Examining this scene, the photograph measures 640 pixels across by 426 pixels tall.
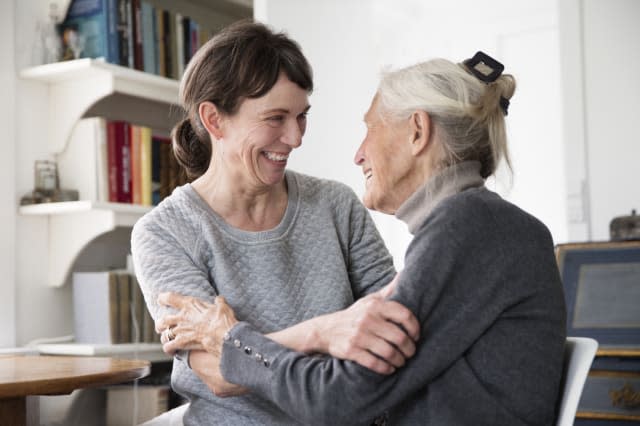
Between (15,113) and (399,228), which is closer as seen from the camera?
(15,113)

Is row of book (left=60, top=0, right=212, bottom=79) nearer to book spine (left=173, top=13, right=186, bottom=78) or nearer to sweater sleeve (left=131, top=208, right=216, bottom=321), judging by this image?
book spine (left=173, top=13, right=186, bottom=78)

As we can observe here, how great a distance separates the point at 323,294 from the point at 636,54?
2.19 m

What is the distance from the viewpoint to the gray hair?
1.36 meters

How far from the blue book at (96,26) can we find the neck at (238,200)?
4.48ft

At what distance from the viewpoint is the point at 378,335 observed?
1.21 m

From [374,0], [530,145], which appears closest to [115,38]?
[374,0]

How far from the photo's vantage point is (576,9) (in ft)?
11.4

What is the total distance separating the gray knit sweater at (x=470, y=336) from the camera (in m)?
1.19

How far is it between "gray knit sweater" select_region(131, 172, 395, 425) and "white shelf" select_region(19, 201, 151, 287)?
124cm

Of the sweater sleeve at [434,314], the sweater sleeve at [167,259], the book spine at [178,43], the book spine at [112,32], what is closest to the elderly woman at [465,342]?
the sweater sleeve at [434,314]

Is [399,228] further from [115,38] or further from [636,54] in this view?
[115,38]

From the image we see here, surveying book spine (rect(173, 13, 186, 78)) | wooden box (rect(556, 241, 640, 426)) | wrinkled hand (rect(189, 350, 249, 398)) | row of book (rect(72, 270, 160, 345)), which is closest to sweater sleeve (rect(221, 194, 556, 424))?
wrinkled hand (rect(189, 350, 249, 398))

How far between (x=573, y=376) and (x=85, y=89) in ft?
7.36

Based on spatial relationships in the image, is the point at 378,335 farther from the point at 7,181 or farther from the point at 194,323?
the point at 7,181
